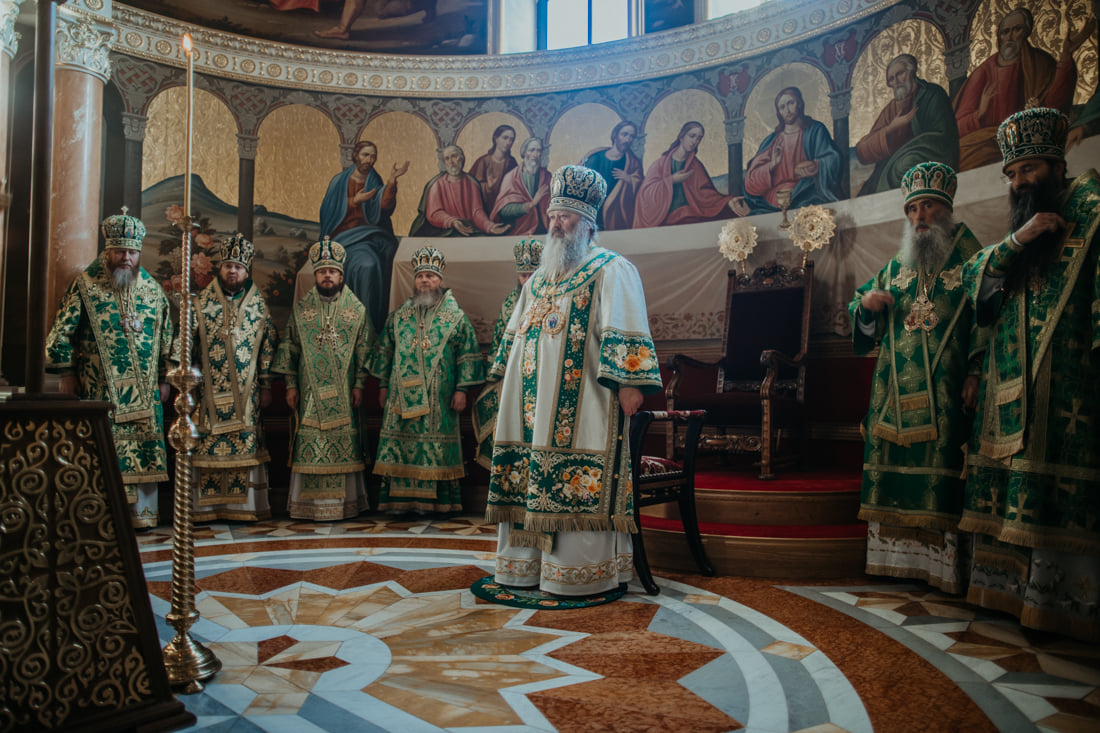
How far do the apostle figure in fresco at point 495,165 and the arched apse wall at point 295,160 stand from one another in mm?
1623

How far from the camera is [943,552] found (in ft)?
13.0

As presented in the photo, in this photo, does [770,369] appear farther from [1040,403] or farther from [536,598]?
[536,598]

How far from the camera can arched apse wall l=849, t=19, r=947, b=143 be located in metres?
6.20

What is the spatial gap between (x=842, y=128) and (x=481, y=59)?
409 cm

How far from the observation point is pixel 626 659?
284cm

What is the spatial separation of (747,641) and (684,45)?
655cm

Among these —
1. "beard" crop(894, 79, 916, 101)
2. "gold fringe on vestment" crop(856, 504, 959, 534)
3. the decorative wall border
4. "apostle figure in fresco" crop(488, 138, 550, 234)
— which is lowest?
"gold fringe on vestment" crop(856, 504, 959, 534)

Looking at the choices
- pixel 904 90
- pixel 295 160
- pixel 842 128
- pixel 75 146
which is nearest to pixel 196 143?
pixel 295 160

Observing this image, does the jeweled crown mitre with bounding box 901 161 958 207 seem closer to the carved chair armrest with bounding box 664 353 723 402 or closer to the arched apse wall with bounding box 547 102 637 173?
the carved chair armrest with bounding box 664 353 723 402

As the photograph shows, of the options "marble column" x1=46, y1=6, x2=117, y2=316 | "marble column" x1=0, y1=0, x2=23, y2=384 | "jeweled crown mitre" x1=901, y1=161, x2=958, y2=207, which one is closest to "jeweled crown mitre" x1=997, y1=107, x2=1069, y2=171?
"jeweled crown mitre" x1=901, y1=161, x2=958, y2=207

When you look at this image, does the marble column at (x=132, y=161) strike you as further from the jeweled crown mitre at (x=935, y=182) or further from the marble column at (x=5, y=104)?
the jeweled crown mitre at (x=935, y=182)

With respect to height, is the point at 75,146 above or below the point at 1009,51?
below

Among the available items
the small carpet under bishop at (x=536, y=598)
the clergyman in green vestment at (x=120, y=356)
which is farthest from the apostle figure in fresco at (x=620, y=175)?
the small carpet under bishop at (x=536, y=598)

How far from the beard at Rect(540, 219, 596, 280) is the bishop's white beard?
3997 mm
